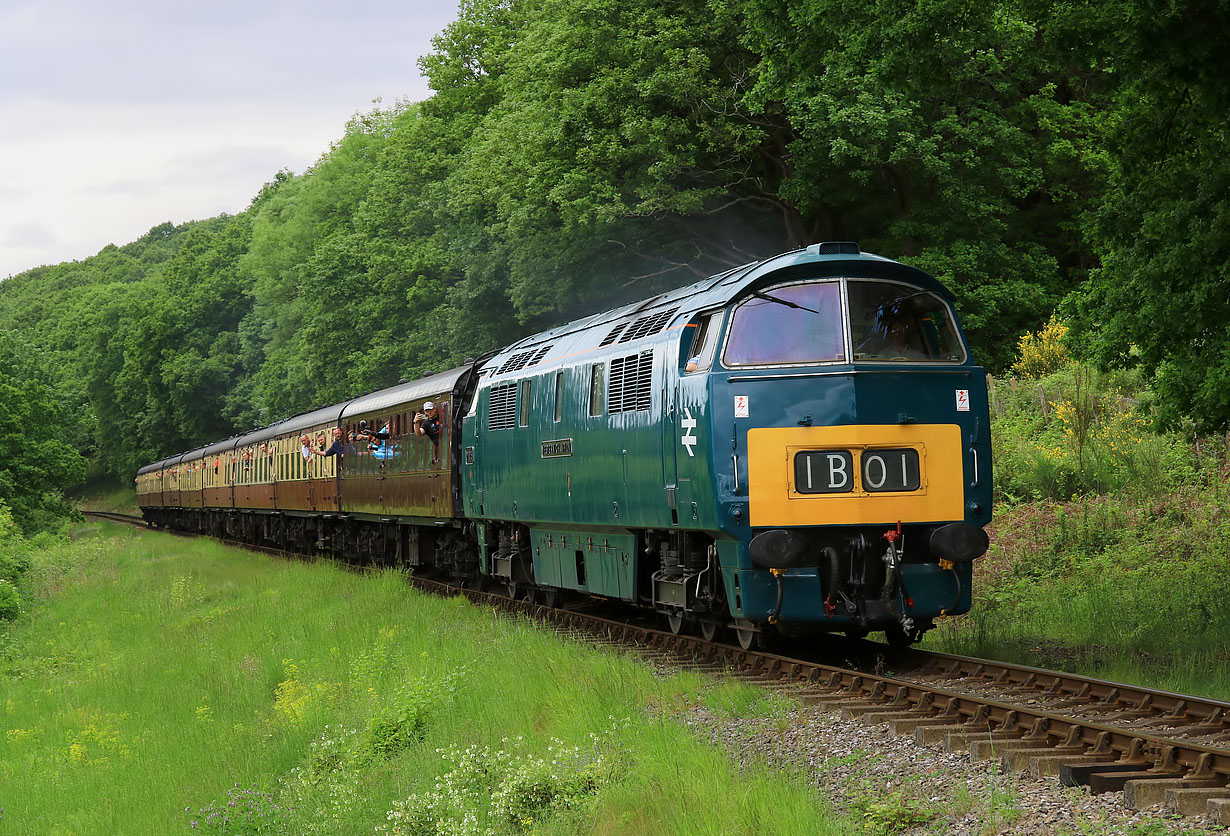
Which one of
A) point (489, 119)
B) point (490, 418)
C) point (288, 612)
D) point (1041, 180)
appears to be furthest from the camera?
point (489, 119)

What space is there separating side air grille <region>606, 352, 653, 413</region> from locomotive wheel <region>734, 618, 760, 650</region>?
2.20 m

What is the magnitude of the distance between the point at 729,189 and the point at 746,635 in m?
20.4

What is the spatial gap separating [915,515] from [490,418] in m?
8.34

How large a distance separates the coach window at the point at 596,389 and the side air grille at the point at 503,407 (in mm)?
2963

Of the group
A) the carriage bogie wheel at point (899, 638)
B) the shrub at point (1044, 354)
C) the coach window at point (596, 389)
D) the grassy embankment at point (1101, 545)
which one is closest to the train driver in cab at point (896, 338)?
the carriage bogie wheel at point (899, 638)

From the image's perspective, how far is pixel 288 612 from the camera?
1981 cm

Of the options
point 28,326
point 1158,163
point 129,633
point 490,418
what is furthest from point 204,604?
point 28,326

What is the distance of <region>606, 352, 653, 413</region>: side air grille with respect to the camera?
472 inches

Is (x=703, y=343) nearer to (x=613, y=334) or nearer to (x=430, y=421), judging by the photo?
(x=613, y=334)

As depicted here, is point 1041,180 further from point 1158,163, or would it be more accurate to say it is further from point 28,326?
point 28,326

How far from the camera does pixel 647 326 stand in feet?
41.0

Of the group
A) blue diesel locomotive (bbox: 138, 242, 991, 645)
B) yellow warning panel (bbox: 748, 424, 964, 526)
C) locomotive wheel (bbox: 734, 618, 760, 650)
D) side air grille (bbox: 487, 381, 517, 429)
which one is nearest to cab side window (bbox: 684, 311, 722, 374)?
blue diesel locomotive (bbox: 138, 242, 991, 645)

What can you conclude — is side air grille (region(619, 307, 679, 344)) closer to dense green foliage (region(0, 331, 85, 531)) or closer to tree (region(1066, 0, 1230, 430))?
tree (region(1066, 0, 1230, 430))

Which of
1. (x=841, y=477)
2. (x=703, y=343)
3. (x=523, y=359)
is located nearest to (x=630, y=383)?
(x=703, y=343)
